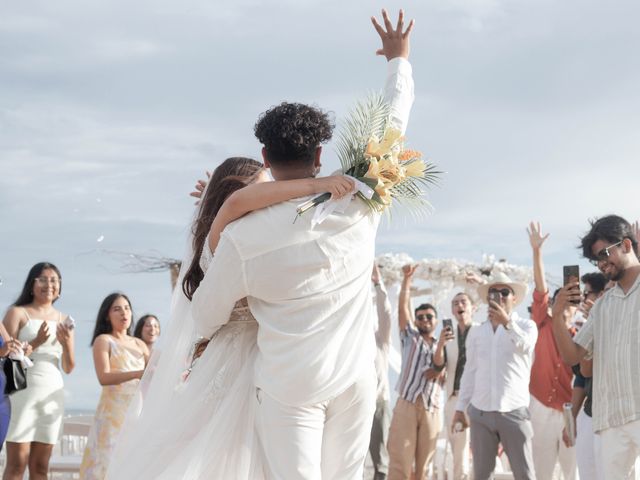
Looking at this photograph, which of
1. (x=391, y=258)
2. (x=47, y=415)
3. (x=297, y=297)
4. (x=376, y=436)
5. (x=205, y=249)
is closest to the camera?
(x=297, y=297)

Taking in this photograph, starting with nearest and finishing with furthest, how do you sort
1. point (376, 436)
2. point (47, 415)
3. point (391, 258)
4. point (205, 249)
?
point (205, 249)
point (47, 415)
point (376, 436)
point (391, 258)

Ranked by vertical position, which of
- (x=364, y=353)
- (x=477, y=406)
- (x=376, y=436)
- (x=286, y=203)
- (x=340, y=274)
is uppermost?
(x=286, y=203)

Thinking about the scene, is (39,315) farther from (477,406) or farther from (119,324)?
(477,406)

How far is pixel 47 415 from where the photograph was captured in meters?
8.89

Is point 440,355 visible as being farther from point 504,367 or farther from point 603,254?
point 603,254

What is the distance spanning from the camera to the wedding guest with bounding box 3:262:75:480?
8.79 m

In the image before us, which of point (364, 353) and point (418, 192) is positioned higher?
point (418, 192)

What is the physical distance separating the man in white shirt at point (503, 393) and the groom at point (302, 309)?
500cm

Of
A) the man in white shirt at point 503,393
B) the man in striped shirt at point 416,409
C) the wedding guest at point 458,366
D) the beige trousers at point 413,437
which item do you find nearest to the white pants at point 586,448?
the man in white shirt at point 503,393

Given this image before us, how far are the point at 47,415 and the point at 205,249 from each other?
5.23 meters

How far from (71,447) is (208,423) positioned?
38.3 feet

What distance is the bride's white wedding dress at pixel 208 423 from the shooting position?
4.09 m

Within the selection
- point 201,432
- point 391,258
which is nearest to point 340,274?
point 201,432

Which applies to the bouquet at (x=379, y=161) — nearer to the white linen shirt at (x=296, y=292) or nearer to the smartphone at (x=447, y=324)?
the white linen shirt at (x=296, y=292)
